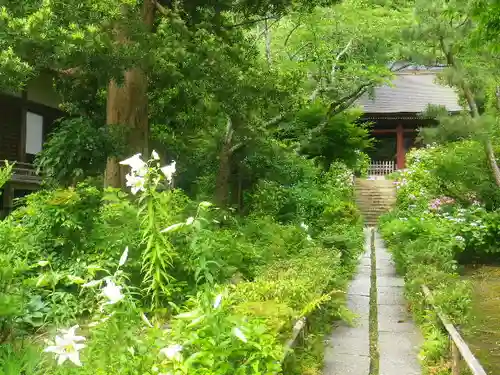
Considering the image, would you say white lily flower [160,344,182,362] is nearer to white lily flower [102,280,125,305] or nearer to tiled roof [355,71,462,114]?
white lily flower [102,280,125,305]

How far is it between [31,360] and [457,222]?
9812 millimetres

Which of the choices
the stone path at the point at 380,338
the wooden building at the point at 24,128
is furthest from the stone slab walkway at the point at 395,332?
the wooden building at the point at 24,128

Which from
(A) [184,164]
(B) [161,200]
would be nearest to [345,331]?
(B) [161,200]

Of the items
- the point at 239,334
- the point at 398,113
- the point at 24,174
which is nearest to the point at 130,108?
the point at 24,174

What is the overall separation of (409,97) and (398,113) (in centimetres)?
252

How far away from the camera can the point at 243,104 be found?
413 inches

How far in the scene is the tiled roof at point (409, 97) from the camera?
28.3 meters

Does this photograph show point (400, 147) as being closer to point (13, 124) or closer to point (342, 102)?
point (342, 102)

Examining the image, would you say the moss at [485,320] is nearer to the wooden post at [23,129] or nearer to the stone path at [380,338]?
the stone path at [380,338]

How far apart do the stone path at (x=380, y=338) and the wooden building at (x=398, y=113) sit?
60.7 ft

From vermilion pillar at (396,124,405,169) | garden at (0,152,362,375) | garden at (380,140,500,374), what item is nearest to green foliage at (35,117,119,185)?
garden at (0,152,362,375)

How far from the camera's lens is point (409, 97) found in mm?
29766

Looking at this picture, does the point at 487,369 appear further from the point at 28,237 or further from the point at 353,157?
the point at 353,157

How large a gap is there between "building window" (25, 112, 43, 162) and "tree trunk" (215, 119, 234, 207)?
6.94m
